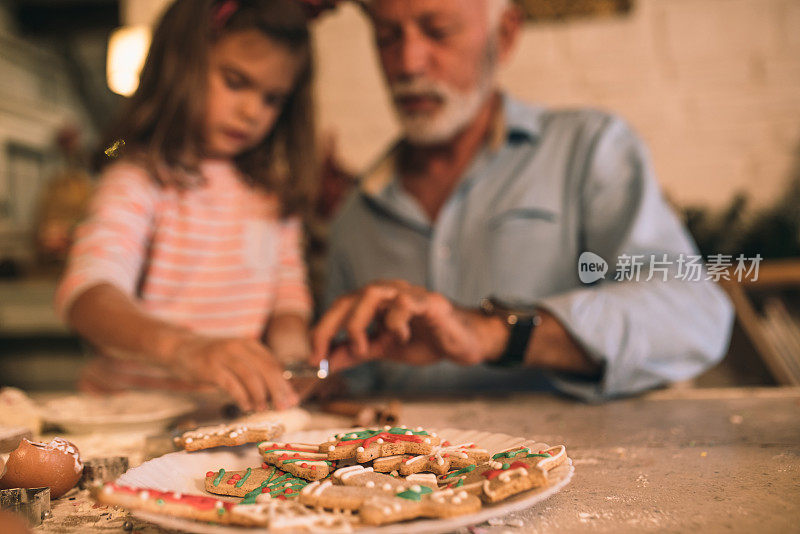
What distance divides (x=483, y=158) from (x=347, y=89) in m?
0.93

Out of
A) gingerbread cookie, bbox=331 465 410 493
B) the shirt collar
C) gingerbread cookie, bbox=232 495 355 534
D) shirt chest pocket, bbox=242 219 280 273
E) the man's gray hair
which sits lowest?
gingerbread cookie, bbox=331 465 410 493

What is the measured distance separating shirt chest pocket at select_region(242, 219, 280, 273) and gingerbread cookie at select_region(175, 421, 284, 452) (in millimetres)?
813

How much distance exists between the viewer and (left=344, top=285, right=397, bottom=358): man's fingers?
2.77 feet

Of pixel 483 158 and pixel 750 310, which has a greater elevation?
pixel 483 158

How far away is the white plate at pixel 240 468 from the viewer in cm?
37

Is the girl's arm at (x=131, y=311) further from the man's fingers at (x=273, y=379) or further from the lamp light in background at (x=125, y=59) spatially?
the lamp light in background at (x=125, y=59)

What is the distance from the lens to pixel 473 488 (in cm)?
43

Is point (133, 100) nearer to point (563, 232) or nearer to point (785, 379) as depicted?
point (563, 232)

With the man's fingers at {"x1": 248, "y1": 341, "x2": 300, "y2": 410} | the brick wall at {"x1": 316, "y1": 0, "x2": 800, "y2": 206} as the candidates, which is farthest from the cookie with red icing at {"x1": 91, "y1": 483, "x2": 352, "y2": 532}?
the brick wall at {"x1": 316, "y1": 0, "x2": 800, "y2": 206}

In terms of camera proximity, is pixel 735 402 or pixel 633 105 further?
pixel 633 105

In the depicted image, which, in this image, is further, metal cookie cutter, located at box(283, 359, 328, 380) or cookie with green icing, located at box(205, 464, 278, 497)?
metal cookie cutter, located at box(283, 359, 328, 380)

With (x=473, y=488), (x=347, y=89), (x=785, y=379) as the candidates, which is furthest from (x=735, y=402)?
(x=347, y=89)

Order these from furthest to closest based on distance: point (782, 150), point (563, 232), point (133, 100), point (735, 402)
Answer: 1. point (782, 150)
2. point (563, 232)
3. point (133, 100)
4. point (735, 402)

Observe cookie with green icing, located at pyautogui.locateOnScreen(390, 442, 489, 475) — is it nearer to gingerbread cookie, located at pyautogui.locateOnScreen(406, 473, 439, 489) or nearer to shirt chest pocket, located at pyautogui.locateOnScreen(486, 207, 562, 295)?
gingerbread cookie, located at pyautogui.locateOnScreen(406, 473, 439, 489)
